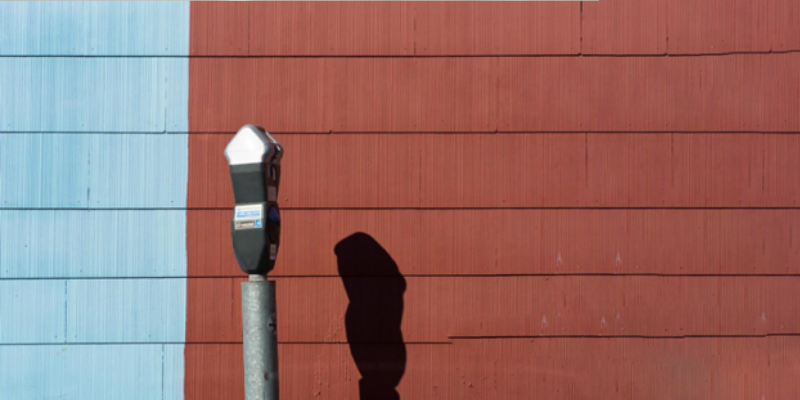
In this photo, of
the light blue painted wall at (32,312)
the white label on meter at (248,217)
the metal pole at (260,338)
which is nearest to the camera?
the white label on meter at (248,217)

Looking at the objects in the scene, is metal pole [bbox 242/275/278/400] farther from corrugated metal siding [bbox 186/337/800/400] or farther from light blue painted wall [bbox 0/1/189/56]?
light blue painted wall [bbox 0/1/189/56]

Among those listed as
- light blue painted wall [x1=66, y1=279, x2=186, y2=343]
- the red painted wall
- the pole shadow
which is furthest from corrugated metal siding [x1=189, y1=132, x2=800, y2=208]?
light blue painted wall [x1=66, y1=279, x2=186, y2=343]

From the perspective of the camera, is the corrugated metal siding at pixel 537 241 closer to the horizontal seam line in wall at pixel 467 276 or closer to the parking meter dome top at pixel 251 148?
the horizontal seam line in wall at pixel 467 276

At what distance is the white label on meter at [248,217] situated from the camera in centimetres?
258

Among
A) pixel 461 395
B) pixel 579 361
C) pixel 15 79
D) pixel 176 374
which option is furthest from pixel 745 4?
pixel 15 79

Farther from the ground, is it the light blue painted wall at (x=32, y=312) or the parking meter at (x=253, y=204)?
the parking meter at (x=253, y=204)

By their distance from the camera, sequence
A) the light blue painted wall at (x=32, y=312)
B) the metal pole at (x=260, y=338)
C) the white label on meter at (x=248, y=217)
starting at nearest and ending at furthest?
the white label on meter at (x=248, y=217) < the metal pole at (x=260, y=338) < the light blue painted wall at (x=32, y=312)

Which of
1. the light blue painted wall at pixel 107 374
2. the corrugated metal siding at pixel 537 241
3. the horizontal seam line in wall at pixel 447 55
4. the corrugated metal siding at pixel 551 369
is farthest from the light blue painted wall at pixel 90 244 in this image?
the horizontal seam line in wall at pixel 447 55

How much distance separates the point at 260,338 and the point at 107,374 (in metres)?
1.36

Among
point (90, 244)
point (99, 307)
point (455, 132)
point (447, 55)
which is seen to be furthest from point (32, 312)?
point (447, 55)

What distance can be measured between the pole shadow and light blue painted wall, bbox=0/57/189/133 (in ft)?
3.92

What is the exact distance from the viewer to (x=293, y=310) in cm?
354

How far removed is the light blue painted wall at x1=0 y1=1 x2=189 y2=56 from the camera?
11.7 feet

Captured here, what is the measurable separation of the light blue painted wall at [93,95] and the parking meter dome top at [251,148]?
1037 mm
